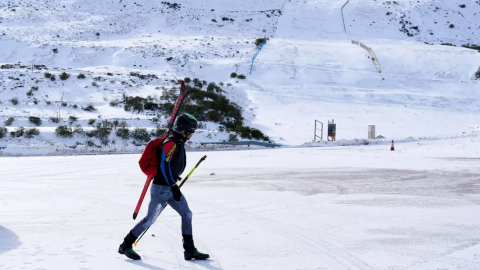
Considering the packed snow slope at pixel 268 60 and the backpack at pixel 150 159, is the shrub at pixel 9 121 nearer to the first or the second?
the packed snow slope at pixel 268 60

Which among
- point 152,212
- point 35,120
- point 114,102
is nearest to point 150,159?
point 152,212

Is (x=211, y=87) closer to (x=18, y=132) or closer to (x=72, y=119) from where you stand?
(x=72, y=119)

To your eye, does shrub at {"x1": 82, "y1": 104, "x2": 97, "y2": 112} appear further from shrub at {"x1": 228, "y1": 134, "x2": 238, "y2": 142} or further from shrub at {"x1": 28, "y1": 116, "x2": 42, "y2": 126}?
shrub at {"x1": 228, "y1": 134, "x2": 238, "y2": 142}

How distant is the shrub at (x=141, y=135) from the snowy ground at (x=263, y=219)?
Answer: 35.2 feet

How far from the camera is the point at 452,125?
3659cm

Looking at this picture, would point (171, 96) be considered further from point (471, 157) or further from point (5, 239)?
point (5, 239)

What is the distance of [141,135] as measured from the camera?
90.5ft

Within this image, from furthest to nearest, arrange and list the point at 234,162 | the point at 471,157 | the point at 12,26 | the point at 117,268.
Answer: the point at 12,26
the point at 471,157
the point at 234,162
the point at 117,268

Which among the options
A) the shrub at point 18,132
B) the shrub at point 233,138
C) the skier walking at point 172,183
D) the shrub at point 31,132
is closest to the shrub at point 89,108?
the shrub at point 31,132

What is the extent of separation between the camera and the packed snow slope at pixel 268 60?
3569cm

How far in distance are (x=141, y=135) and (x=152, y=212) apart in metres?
22.0

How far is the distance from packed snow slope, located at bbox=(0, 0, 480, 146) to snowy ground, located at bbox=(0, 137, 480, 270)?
14515 millimetres

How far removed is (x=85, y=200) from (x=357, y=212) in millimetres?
5547

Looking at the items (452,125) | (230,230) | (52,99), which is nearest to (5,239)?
(230,230)
